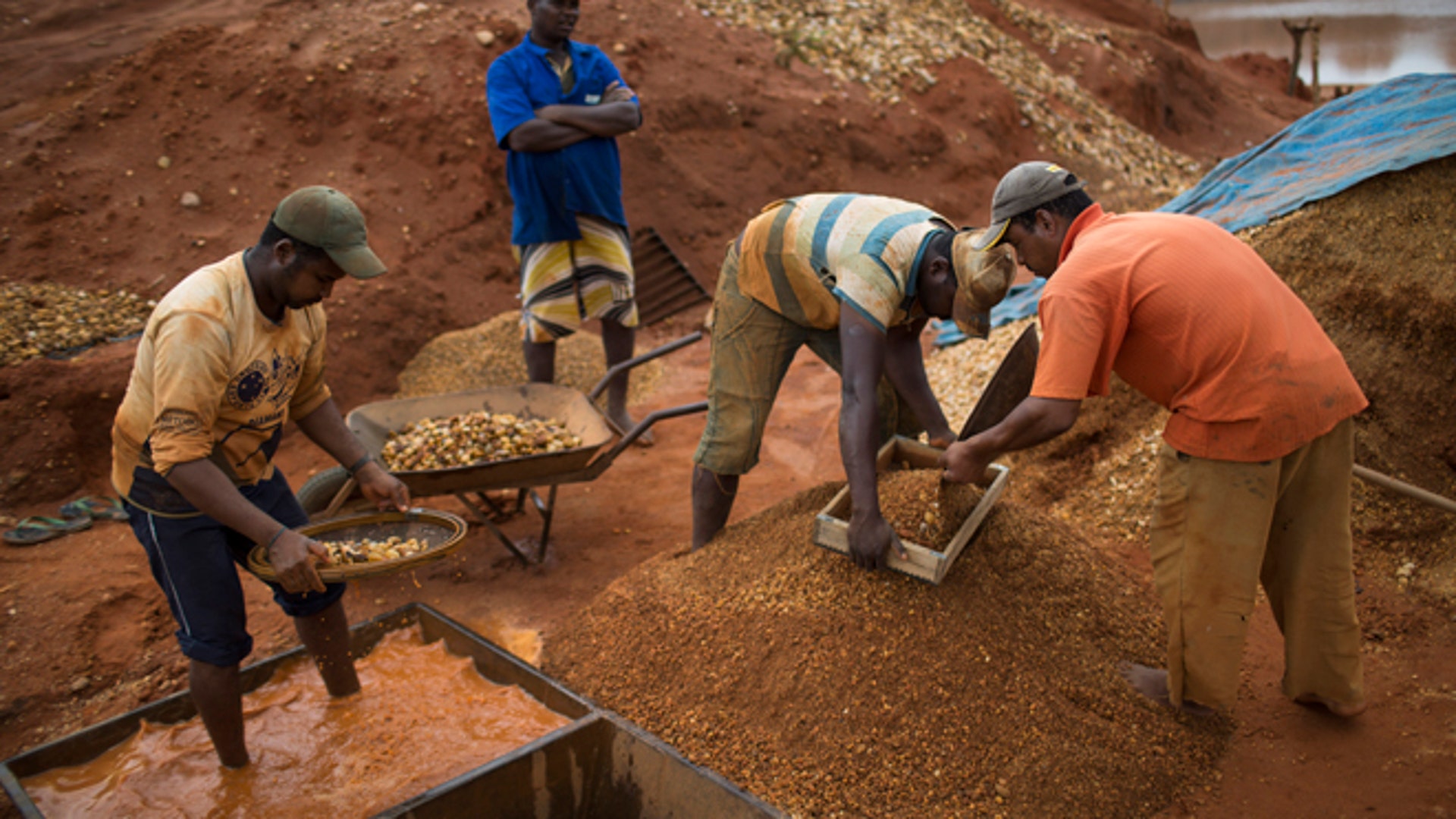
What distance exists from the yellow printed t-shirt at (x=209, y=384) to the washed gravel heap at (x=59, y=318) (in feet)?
11.3

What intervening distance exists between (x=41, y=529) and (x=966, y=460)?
13.6 feet

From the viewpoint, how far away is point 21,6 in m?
7.77

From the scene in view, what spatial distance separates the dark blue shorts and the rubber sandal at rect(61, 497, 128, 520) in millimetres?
2340

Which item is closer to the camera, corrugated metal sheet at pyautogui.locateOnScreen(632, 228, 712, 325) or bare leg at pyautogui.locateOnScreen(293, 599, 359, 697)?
bare leg at pyautogui.locateOnScreen(293, 599, 359, 697)

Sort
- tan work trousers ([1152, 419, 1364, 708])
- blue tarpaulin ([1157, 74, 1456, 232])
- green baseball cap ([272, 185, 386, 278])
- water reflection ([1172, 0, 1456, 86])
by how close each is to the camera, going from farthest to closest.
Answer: water reflection ([1172, 0, 1456, 86]), blue tarpaulin ([1157, 74, 1456, 232]), tan work trousers ([1152, 419, 1364, 708]), green baseball cap ([272, 185, 386, 278])

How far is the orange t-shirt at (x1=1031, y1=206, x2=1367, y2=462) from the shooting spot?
2.17 m

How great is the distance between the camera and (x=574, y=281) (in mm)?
4824

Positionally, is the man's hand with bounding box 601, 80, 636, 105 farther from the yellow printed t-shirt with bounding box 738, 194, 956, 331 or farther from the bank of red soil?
the yellow printed t-shirt with bounding box 738, 194, 956, 331

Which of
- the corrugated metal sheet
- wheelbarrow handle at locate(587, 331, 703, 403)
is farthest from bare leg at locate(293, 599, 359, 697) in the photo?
the corrugated metal sheet

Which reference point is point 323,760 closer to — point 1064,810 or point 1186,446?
point 1064,810

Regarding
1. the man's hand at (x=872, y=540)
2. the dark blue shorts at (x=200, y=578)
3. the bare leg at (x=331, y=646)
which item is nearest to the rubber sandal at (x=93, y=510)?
the bare leg at (x=331, y=646)

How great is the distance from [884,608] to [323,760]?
1711 millimetres

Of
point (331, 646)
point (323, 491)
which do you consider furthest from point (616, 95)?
point (331, 646)

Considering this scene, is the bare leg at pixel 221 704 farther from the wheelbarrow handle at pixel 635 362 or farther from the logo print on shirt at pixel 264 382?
the wheelbarrow handle at pixel 635 362
